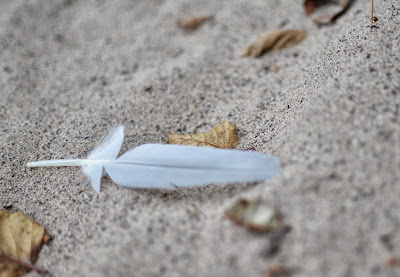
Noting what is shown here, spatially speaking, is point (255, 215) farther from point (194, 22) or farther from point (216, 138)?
point (194, 22)

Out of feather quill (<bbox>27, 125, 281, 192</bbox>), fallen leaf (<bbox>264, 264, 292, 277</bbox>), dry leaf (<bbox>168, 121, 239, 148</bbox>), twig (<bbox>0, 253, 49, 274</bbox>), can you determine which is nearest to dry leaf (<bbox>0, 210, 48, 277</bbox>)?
twig (<bbox>0, 253, 49, 274</bbox>)

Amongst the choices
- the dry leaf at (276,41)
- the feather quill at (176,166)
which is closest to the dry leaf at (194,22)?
the dry leaf at (276,41)

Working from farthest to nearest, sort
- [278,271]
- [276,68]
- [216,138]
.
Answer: [276,68]
[216,138]
[278,271]

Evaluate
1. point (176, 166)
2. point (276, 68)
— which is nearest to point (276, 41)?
point (276, 68)

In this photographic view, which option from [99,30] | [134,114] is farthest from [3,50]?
[134,114]

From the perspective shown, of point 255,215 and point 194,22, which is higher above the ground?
point 194,22

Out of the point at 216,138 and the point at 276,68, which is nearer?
the point at 216,138

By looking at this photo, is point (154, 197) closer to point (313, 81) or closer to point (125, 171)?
point (125, 171)

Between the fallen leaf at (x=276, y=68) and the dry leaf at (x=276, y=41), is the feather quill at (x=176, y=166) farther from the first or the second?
the dry leaf at (x=276, y=41)
